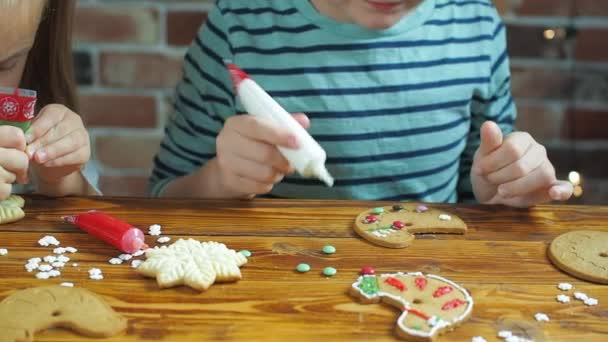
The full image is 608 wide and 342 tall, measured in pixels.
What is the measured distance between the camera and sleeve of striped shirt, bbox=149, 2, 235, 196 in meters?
1.10

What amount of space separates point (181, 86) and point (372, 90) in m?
0.30

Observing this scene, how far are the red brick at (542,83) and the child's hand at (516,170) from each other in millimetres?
701

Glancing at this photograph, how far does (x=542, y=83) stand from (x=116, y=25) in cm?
90

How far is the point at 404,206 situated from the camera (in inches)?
34.1

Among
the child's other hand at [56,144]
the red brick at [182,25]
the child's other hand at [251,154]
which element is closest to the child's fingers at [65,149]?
the child's other hand at [56,144]

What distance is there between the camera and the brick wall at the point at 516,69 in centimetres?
155

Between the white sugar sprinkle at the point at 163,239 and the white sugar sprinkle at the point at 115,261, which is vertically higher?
the white sugar sprinkle at the point at 115,261

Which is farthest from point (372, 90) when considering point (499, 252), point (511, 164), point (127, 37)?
point (127, 37)

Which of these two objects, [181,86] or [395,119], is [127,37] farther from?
[395,119]

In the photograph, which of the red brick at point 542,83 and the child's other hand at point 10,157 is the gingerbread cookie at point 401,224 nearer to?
the child's other hand at point 10,157

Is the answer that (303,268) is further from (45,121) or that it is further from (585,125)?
(585,125)

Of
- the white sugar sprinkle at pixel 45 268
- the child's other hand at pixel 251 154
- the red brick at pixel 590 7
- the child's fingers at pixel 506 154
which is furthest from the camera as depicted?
the red brick at pixel 590 7

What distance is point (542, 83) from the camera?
62.4 inches

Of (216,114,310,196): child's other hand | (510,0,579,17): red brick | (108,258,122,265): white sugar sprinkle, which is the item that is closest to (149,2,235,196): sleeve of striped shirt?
(216,114,310,196): child's other hand
